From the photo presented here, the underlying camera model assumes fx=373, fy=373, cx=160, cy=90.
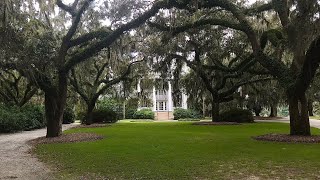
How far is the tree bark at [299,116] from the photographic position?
594 inches

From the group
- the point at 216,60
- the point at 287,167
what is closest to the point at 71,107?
the point at 216,60

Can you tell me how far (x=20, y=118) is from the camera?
2334 cm

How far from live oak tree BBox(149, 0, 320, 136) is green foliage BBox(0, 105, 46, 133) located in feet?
37.4

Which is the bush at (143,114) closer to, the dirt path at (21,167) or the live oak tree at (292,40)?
the live oak tree at (292,40)

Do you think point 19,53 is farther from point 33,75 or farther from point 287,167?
point 287,167

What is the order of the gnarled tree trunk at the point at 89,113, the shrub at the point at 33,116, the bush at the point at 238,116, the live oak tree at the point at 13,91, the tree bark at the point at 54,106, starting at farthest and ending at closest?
the bush at the point at 238,116, the gnarled tree trunk at the point at 89,113, the live oak tree at the point at 13,91, the shrub at the point at 33,116, the tree bark at the point at 54,106

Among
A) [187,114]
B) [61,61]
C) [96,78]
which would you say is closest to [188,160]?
[61,61]

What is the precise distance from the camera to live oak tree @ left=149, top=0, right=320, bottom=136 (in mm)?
12367

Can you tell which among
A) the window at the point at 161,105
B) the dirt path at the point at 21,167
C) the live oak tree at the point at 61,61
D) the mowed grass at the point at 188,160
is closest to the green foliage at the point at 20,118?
the live oak tree at the point at 61,61

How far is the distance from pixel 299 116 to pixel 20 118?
16564 mm

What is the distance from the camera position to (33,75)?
1583cm

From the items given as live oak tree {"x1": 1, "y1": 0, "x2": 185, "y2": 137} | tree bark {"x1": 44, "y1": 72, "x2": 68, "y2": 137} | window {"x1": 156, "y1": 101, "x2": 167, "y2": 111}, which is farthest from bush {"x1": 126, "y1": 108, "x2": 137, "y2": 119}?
tree bark {"x1": 44, "y1": 72, "x2": 68, "y2": 137}

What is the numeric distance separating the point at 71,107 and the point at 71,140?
1976 centimetres

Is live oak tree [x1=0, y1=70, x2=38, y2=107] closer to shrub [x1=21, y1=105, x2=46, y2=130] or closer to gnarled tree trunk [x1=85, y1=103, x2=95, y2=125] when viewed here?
shrub [x1=21, y1=105, x2=46, y2=130]
